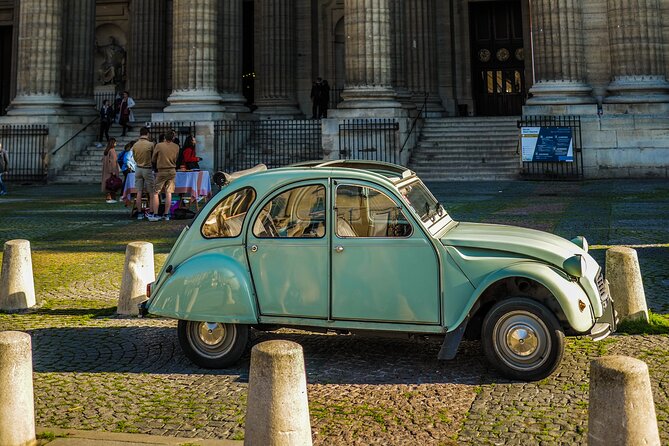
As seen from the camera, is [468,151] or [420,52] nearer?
[468,151]

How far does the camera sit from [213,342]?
5.39 m

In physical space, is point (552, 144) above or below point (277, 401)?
above

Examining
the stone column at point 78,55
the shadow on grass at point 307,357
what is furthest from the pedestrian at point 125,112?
the shadow on grass at point 307,357

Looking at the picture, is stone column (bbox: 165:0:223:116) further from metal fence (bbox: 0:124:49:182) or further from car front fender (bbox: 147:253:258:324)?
car front fender (bbox: 147:253:258:324)

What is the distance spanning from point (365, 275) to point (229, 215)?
1.26 m

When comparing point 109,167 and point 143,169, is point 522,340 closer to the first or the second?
point 143,169

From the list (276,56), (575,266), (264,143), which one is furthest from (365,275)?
(276,56)

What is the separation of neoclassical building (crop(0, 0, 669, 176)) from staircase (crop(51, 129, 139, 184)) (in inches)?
19.4

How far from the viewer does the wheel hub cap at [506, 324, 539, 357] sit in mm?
4805

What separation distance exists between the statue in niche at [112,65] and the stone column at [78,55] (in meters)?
6.12

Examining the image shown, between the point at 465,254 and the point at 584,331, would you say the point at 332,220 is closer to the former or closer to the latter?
the point at 465,254

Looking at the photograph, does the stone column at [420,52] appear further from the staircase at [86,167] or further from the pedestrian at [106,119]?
the pedestrian at [106,119]

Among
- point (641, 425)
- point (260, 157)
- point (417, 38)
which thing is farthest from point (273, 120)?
point (641, 425)

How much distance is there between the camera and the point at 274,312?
17.1 ft
